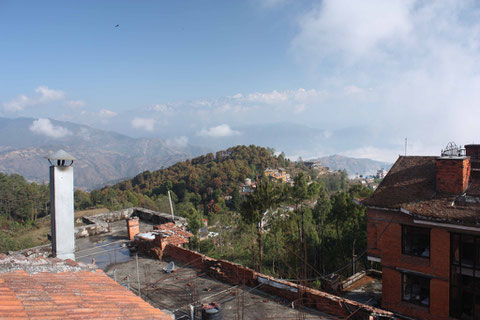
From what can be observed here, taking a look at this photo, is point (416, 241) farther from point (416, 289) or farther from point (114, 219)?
point (114, 219)

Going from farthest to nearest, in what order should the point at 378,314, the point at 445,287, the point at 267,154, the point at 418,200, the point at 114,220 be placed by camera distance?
the point at 267,154
the point at 114,220
the point at 418,200
the point at 445,287
the point at 378,314

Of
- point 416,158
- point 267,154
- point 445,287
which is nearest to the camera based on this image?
point 445,287

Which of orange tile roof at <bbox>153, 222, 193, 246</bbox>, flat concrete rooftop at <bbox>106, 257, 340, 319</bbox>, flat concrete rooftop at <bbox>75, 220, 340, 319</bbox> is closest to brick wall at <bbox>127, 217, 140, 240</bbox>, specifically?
flat concrete rooftop at <bbox>75, 220, 340, 319</bbox>

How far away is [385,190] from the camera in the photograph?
15398mm

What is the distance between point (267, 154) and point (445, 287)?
102280mm

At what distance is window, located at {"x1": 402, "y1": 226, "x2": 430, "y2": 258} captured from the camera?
1316 centimetres

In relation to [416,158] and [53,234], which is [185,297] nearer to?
[53,234]

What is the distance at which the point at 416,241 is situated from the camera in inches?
532

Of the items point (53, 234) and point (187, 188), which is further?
point (187, 188)

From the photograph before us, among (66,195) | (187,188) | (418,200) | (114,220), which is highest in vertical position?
(66,195)

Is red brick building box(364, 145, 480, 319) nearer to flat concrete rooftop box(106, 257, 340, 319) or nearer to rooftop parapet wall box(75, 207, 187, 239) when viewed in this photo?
flat concrete rooftop box(106, 257, 340, 319)

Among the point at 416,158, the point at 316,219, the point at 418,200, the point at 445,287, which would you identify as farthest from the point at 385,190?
the point at 316,219

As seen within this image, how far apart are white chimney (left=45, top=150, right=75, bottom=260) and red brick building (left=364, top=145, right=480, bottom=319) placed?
12005 millimetres

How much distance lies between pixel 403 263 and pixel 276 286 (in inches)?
315
